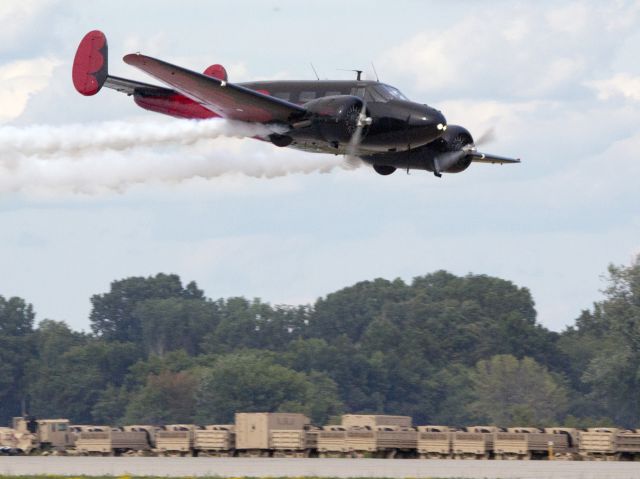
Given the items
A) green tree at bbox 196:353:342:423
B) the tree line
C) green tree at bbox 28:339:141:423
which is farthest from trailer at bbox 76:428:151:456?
green tree at bbox 28:339:141:423

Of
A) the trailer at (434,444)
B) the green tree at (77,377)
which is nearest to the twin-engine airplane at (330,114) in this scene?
the trailer at (434,444)

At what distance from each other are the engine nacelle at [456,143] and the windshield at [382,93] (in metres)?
2.74

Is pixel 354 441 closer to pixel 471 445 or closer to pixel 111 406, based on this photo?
pixel 471 445

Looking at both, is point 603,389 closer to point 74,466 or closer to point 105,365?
point 105,365

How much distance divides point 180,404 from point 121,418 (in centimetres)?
1492

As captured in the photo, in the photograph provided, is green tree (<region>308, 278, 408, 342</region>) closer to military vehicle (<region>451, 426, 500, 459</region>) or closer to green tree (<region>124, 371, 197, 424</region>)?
green tree (<region>124, 371, 197, 424</region>)

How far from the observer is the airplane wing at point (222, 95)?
167 feet

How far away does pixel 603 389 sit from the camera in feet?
374

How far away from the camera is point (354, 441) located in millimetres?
55281

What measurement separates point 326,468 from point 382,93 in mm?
13224

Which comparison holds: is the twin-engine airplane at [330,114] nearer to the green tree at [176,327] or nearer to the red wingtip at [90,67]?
the red wingtip at [90,67]

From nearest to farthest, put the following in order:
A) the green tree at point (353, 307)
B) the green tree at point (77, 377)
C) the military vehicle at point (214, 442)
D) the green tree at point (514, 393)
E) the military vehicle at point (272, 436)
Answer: the military vehicle at point (272, 436), the military vehicle at point (214, 442), the green tree at point (514, 393), the green tree at point (77, 377), the green tree at point (353, 307)

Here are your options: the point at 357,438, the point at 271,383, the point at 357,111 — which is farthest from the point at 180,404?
the point at 357,111

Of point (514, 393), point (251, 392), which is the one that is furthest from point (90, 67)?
point (514, 393)
